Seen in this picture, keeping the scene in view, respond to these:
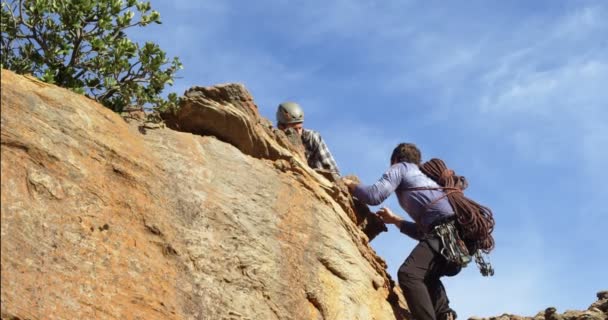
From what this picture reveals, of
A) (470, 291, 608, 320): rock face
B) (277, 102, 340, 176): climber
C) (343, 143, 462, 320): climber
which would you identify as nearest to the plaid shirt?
(277, 102, 340, 176): climber

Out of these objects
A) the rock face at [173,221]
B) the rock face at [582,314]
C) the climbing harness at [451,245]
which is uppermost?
the rock face at [582,314]

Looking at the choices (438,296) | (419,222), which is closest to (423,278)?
(438,296)

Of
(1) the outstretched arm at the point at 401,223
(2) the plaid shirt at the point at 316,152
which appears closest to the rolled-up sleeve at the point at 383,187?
(1) the outstretched arm at the point at 401,223

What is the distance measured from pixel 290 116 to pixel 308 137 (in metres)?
0.52

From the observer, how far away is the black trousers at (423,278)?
549 inches

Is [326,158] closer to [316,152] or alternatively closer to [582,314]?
[316,152]

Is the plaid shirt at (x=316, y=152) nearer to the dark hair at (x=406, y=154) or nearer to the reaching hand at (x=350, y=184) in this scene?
the reaching hand at (x=350, y=184)

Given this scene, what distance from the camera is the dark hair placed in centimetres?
1530

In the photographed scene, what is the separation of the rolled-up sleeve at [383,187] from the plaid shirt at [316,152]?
129 cm

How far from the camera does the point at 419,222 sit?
14578 millimetres

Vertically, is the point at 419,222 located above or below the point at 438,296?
above

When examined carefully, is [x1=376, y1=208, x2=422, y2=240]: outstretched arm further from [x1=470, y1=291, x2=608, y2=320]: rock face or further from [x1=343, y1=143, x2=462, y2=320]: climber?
[x1=470, y1=291, x2=608, y2=320]: rock face

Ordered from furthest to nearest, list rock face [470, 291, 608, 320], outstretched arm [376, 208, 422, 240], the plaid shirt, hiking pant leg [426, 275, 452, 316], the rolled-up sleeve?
1. the plaid shirt
2. rock face [470, 291, 608, 320]
3. outstretched arm [376, 208, 422, 240]
4. the rolled-up sleeve
5. hiking pant leg [426, 275, 452, 316]

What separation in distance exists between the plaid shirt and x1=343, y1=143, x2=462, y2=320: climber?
3.04 feet
